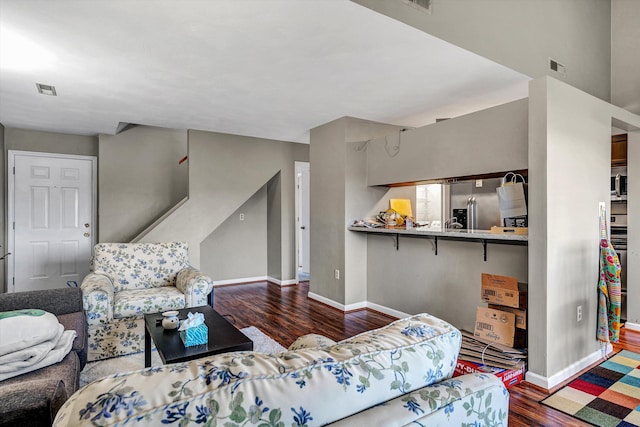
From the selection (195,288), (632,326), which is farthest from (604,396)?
(195,288)

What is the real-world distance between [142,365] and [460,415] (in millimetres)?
2728

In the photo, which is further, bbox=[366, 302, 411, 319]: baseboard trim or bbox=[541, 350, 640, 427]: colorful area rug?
bbox=[366, 302, 411, 319]: baseboard trim

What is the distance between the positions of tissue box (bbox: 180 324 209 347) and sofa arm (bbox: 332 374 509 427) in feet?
5.17

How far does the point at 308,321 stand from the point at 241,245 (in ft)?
8.36

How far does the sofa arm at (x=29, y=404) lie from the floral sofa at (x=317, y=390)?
25.1 inches

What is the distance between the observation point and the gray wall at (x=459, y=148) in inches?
113

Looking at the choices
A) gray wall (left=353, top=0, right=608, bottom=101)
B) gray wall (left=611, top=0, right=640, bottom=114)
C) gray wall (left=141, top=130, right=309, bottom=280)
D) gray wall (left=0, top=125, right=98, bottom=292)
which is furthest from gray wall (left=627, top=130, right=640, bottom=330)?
gray wall (left=0, top=125, right=98, bottom=292)

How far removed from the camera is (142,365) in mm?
2844

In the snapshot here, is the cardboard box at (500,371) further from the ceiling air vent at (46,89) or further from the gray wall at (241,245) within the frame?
the gray wall at (241,245)

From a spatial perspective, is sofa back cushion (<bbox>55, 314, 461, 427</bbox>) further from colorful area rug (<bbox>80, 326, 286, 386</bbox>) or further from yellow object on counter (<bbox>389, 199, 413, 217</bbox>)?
yellow object on counter (<bbox>389, 199, 413, 217</bbox>)

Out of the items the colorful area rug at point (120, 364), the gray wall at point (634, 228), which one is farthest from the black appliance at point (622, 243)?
the colorful area rug at point (120, 364)

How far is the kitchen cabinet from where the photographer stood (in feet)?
12.6

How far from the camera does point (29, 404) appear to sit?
1.08 meters

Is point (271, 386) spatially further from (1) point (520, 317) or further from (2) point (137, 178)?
(2) point (137, 178)
